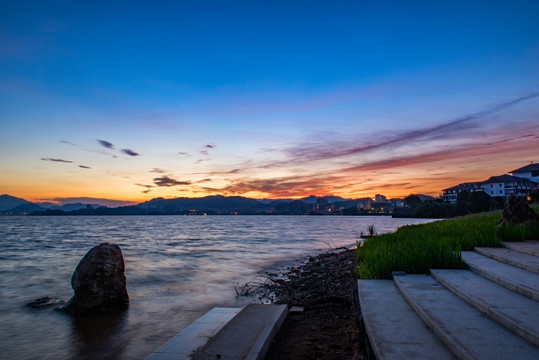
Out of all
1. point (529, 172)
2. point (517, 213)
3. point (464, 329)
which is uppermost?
point (529, 172)

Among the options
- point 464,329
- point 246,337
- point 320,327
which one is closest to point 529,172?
point 320,327

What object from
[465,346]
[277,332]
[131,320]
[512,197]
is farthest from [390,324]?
[512,197]

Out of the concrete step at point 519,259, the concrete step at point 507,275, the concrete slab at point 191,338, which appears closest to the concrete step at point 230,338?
the concrete slab at point 191,338

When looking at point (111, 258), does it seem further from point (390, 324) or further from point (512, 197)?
point (512, 197)

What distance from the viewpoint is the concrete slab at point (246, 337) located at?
14.4 ft

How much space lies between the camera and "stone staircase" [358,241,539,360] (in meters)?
3.39

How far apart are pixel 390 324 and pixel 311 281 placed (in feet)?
25.0

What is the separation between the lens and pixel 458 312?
4.35 meters

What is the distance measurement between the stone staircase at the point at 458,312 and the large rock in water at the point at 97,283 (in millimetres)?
6785

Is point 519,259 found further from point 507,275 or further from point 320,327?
point 320,327

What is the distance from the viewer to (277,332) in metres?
5.78

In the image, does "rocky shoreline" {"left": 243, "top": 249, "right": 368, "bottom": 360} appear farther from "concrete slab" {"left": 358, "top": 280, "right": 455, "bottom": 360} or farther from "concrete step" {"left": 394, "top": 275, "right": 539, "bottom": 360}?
"concrete step" {"left": 394, "top": 275, "right": 539, "bottom": 360}

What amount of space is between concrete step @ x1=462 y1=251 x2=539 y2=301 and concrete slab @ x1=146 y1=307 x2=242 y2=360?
15.5ft

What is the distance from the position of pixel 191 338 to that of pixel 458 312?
12.9 ft
